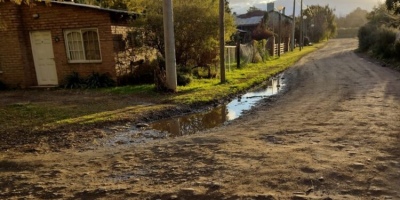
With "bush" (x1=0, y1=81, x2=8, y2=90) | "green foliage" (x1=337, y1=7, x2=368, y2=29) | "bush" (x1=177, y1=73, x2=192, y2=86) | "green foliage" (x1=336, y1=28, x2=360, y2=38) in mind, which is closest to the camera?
"bush" (x1=177, y1=73, x2=192, y2=86)

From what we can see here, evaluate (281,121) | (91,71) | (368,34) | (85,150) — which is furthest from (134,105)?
(368,34)

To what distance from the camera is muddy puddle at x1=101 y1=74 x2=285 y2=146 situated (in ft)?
22.2

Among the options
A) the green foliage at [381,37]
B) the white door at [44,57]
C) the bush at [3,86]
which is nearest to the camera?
the white door at [44,57]

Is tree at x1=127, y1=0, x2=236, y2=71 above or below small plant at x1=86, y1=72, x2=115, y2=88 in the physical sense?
above

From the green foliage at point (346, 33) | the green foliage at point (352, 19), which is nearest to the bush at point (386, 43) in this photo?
the green foliage at point (346, 33)

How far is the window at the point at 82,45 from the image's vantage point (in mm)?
13883

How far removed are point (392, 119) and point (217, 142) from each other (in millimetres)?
3744

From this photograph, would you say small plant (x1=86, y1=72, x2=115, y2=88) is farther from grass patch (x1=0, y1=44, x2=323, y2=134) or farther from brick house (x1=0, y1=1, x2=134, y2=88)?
grass patch (x1=0, y1=44, x2=323, y2=134)

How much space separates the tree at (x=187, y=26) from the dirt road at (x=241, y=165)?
7.55 m

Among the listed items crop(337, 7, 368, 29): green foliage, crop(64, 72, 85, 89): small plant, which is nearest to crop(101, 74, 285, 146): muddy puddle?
crop(64, 72, 85, 89): small plant

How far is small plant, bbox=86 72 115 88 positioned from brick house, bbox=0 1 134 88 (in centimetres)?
21

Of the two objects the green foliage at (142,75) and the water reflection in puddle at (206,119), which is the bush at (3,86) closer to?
the green foliage at (142,75)

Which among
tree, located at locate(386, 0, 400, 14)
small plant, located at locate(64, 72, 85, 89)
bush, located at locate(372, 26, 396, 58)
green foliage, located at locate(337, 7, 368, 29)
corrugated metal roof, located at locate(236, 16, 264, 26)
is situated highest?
green foliage, located at locate(337, 7, 368, 29)

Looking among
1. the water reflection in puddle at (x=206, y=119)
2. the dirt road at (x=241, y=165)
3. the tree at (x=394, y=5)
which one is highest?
the tree at (x=394, y=5)
